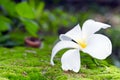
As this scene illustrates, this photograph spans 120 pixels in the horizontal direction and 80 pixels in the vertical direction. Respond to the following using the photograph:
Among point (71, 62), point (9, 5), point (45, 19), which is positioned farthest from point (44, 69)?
point (45, 19)

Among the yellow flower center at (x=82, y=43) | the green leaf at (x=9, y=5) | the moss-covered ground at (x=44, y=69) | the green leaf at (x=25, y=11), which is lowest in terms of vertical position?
the moss-covered ground at (x=44, y=69)

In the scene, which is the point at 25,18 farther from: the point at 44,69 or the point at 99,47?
the point at 99,47

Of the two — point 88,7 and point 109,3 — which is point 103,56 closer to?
point 88,7

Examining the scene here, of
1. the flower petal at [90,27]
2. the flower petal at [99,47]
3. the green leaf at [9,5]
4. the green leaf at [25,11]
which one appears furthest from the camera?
the green leaf at [9,5]

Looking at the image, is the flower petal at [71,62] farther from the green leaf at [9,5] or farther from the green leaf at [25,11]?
the green leaf at [9,5]

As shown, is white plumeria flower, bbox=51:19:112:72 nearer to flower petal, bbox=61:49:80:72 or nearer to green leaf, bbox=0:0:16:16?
flower petal, bbox=61:49:80:72

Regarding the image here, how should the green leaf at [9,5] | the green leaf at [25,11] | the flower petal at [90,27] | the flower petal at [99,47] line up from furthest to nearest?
the green leaf at [9,5] < the green leaf at [25,11] < the flower petal at [90,27] < the flower petal at [99,47]

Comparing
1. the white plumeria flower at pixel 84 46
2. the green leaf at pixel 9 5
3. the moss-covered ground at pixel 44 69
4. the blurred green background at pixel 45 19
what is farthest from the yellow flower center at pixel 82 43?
the green leaf at pixel 9 5
